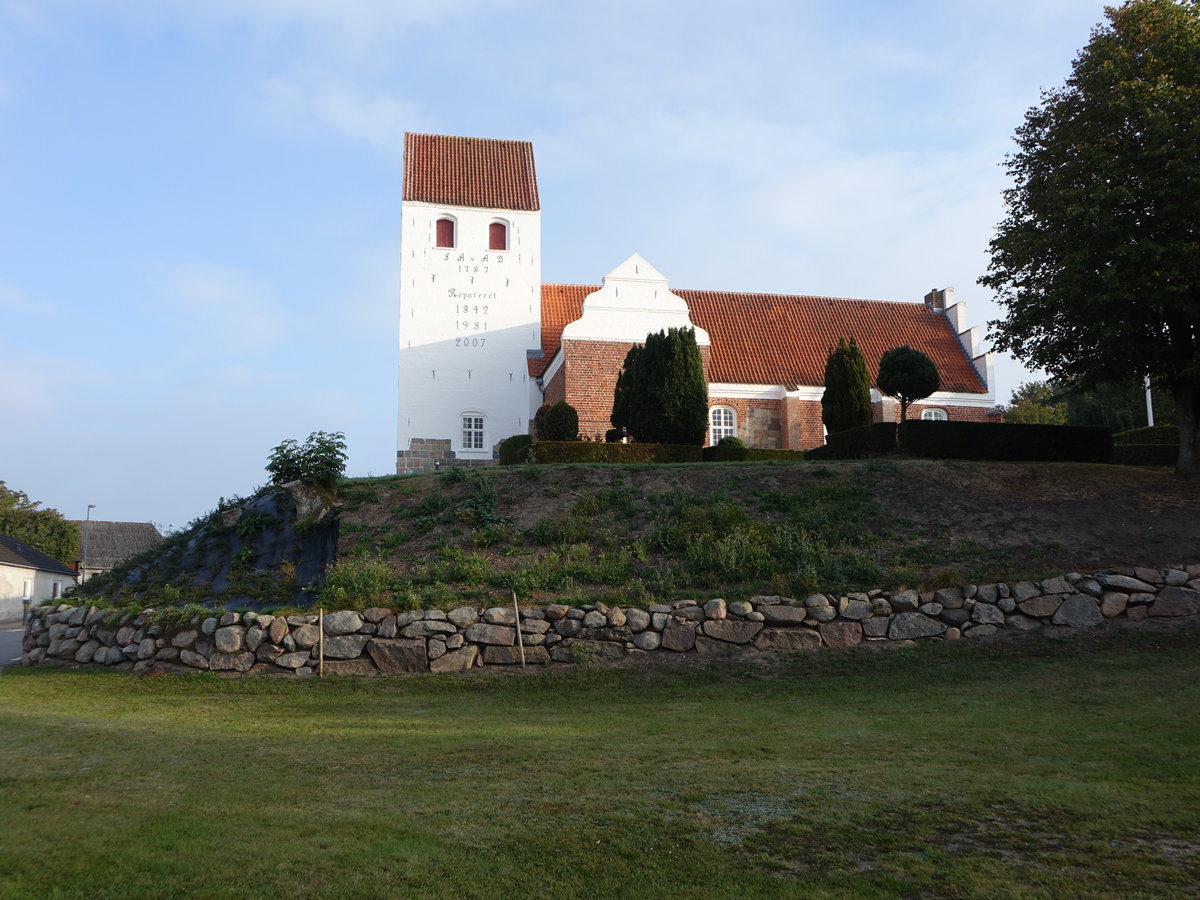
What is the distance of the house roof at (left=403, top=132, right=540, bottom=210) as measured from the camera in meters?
33.7

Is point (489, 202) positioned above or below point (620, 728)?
above

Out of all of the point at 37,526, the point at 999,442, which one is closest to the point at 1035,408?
the point at 999,442

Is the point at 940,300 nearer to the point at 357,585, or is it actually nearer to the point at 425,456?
the point at 425,456

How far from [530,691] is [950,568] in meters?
6.77

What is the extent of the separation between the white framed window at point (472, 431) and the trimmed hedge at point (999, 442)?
54.4ft

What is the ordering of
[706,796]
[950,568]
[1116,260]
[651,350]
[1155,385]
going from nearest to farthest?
[706,796] → [950,568] → [1116,260] → [1155,385] → [651,350]

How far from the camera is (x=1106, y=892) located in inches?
193

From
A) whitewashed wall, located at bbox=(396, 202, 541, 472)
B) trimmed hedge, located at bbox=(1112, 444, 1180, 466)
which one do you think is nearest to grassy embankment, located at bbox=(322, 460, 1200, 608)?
trimmed hedge, located at bbox=(1112, 444, 1180, 466)

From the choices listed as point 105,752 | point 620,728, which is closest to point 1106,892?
point 620,728

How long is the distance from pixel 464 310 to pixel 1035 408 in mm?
24663

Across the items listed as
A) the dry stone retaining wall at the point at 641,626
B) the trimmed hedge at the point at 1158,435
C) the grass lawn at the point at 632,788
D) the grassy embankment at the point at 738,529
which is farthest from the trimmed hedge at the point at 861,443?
the grass lawn at the point at 632,788

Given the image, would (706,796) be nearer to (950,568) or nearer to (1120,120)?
(950,568)

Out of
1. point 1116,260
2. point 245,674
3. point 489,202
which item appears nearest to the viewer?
point 245,674

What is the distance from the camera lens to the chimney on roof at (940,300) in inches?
1449
